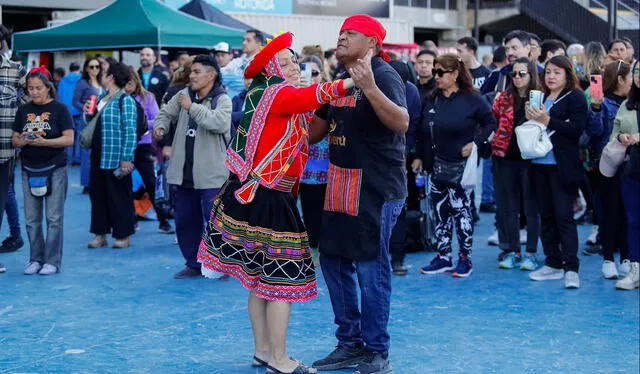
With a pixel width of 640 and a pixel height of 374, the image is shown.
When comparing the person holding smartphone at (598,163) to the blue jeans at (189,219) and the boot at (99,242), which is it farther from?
the boot at (99,242)

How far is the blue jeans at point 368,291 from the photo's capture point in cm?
539

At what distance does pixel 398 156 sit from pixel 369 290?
78cm

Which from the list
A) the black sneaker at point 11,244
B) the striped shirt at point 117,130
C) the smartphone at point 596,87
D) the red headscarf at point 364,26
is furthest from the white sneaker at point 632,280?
the black sneaker at point 11,244

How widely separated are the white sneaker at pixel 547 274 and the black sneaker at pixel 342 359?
3.09 metres

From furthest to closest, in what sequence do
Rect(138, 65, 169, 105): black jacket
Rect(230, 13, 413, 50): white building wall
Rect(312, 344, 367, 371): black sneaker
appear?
1. Rect(230, 13, 413, 50): white building wall
2. Rect(138, 65, 169, 105): black jacket
3. Rect(312, 344, 367, 371): black sneaker

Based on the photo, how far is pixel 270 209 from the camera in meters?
5.25

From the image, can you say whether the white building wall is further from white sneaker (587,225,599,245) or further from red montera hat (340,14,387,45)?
red montera hat (340,14,387,45)

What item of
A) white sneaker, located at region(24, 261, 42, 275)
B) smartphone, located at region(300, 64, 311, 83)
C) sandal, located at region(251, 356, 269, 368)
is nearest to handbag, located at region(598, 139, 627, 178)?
smartphone, located at region(300, 64, 311, 83)

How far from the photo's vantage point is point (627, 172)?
7.73m

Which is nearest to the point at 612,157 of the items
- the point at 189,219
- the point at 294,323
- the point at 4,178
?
the point at 294,323

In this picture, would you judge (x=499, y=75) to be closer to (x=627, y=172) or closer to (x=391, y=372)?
(x=627, y=172)

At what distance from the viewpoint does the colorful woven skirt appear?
17.1 feet

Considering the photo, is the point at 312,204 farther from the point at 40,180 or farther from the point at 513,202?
the point at 40,180

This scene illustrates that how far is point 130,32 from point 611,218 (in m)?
6.87
